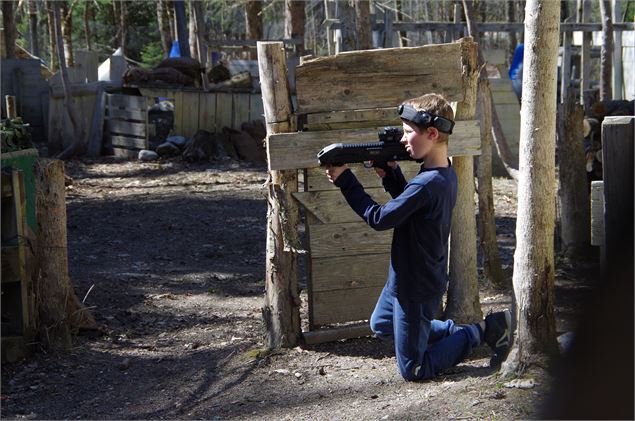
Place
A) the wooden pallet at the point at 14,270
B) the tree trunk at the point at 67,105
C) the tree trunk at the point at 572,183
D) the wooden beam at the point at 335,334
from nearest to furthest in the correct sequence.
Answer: the wooden pallet at the point at 14,270
the wooden beam at the point at 335,334
the tree trunk at the point at 572,183
the tree trunk at the point at 67,105

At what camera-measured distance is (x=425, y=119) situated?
4898mm

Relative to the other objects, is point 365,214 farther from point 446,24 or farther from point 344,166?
point 446,24

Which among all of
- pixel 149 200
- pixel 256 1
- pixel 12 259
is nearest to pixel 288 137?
pixel 12 259

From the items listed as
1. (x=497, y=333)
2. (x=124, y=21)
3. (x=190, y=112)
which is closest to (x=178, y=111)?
(x=190, y=112)

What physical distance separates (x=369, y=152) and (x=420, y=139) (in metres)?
0.31

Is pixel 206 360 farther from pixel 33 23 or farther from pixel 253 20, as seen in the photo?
pixel 253 20

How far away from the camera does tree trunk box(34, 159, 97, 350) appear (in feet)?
20.4

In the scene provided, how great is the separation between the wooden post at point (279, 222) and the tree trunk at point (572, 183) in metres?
3.65

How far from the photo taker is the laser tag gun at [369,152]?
16.3 ft

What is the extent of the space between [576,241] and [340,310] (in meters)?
3.54

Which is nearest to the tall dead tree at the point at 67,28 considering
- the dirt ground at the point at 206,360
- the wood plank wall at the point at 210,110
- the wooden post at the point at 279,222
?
the wood plank wall at the point at 210,110

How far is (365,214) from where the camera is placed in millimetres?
4891

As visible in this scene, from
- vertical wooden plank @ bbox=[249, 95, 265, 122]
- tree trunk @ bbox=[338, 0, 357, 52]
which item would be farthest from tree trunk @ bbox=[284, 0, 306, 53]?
Result: tree trunk @ bbox=[338, 0, 357, 52]

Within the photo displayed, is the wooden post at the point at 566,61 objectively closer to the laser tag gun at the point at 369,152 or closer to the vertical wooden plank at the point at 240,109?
the vertical wooden plank at the point at 240,109
